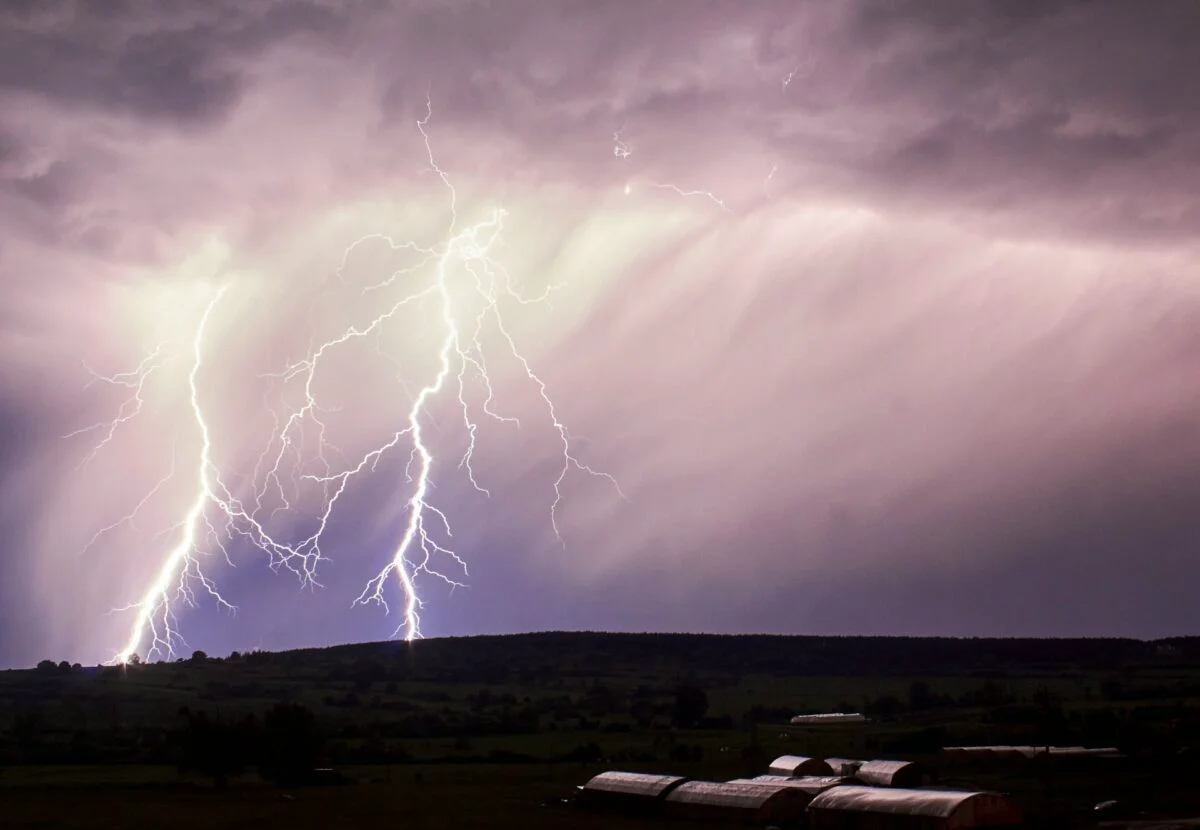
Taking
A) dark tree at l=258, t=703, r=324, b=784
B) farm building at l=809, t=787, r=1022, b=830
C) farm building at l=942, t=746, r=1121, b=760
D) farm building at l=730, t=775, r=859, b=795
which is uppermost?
dark tree at l=258, t=703, r=324, b=784

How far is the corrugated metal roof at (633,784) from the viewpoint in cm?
4228

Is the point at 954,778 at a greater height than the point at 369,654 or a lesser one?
lesser

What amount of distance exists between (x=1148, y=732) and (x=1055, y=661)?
78844 mm

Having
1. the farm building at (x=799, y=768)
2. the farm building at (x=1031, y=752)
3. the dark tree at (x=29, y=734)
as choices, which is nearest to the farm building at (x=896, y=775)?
the farm building at (x=799, y=768)

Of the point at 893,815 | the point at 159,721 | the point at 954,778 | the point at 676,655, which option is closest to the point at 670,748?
the point at 954,778

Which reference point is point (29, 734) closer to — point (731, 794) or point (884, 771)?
point (731, 794)

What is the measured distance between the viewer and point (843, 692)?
110 m

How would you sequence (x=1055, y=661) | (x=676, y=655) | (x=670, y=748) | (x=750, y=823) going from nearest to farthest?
(x=750, y=823), (x=670, y=748), (x=1055, y=661), (x=676, y=655)

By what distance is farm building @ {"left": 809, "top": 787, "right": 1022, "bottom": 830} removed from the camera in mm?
31938

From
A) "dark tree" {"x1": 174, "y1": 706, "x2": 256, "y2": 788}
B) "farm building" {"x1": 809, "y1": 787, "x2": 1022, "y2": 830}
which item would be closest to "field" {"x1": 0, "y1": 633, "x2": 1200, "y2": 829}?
"dark tree" {"x1": 174, "y1": 706, "x2": 256, "y2": 788}

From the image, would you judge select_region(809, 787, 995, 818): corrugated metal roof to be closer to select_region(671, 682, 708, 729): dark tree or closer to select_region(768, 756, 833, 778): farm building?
select_region(768, 756, 833, 778): farm building

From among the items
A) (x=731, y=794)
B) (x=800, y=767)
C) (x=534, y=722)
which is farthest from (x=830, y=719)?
(x=731, y=794)

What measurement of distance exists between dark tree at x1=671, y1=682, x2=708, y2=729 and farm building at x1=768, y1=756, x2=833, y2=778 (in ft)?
109

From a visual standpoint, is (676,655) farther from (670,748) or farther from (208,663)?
(670,748)
